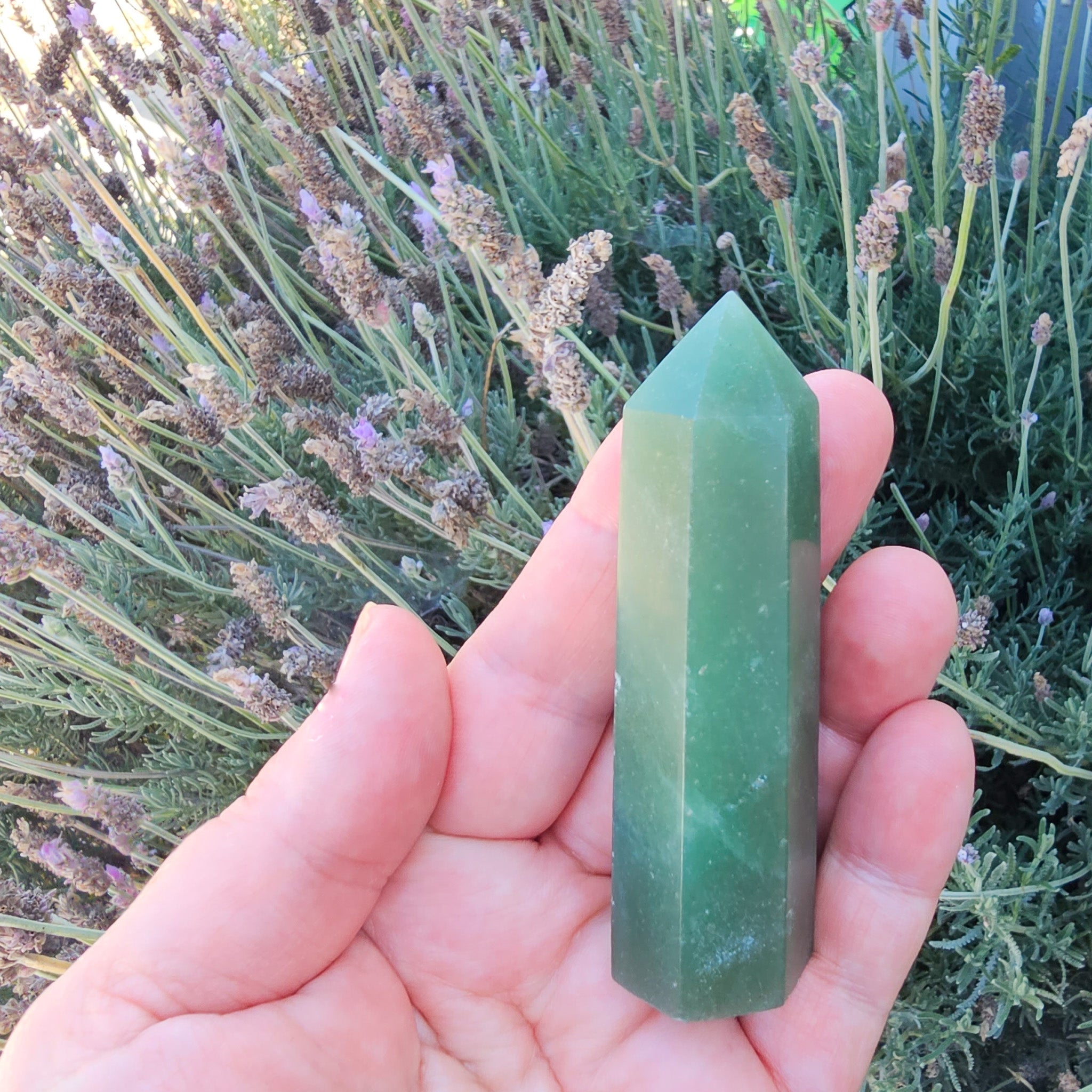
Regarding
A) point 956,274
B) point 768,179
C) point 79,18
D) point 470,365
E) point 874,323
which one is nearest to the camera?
point 874,323

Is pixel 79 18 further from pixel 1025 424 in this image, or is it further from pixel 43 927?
pixel 1025 424

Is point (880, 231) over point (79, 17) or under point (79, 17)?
under

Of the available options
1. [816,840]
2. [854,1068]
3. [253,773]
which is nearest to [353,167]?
[253,773]

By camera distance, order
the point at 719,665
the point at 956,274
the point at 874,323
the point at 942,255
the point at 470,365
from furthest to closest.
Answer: the point at 470,365 → the point at 942,255 → the point at 956,274 → the point at 874,323 → the point at 719,665

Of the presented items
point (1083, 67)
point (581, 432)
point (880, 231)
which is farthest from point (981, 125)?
point (1083, 67)

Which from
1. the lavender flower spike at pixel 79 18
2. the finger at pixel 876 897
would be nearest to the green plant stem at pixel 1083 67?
the finger at pixel 876 897

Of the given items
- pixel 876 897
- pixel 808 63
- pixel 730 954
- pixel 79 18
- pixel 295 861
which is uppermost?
pixel 79 18
